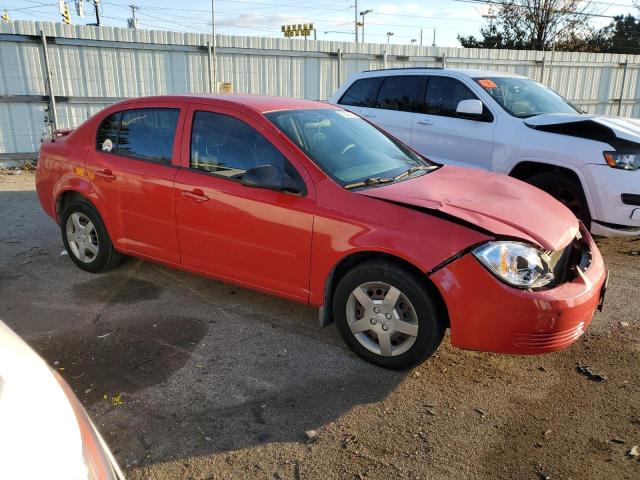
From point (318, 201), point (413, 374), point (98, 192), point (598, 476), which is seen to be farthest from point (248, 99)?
point (598, 476)

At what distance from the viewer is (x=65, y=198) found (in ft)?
16.7

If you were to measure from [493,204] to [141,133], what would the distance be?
9.61ft

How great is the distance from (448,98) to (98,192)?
14.2ft

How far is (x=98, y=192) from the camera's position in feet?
15.4

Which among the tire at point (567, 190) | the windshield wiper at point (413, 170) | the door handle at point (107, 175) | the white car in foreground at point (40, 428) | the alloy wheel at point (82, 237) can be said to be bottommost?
the alloy wheel at point (82, 237)

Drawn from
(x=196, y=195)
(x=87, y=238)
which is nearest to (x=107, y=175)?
(x=87, y=238)

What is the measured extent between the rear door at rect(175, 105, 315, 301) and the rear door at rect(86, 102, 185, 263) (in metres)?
0.15

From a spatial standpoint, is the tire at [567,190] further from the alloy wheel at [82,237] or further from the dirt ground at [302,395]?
the alloy wheel at [82,237]

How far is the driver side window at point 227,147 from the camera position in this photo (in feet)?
12.3

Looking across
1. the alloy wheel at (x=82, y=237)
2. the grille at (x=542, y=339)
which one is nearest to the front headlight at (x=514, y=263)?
the grille at (x=542, y=339)

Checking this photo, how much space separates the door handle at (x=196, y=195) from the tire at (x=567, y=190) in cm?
366

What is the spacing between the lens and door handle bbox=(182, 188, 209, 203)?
13.0 ft

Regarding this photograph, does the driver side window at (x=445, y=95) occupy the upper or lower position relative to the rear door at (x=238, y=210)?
upper

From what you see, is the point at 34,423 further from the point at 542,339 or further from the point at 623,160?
the point at 623,160
